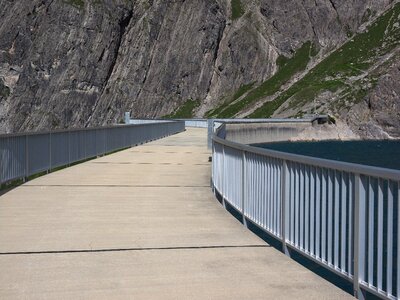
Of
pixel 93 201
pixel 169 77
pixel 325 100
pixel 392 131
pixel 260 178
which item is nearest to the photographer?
pixel 260 178

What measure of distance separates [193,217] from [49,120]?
10298 centimetres

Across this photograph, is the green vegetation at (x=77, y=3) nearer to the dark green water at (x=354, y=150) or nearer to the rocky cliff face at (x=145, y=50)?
the rocky cliff face at (x=145, y=50)

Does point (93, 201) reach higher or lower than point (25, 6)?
lower

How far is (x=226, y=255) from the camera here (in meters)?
7.77

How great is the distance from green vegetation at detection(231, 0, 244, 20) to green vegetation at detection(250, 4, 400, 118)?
20550 millimetres

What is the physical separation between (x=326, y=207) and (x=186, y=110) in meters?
109

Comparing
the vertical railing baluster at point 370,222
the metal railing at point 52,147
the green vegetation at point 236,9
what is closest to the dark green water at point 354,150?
the metal railing at point 52,147

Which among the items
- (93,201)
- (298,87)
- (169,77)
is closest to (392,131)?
(298,87)

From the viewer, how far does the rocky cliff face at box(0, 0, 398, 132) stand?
11119cm

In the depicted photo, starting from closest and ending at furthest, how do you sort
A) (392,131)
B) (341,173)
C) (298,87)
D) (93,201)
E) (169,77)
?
(341,173), (93,201), (392,131), (298,87), (169,77)

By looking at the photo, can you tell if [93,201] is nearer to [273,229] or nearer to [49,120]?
[273,229]

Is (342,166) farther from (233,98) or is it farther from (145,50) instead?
(145,50)

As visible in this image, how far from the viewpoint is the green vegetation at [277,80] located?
112062 mm

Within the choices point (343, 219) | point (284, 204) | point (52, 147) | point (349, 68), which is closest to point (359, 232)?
point (343, 219)
